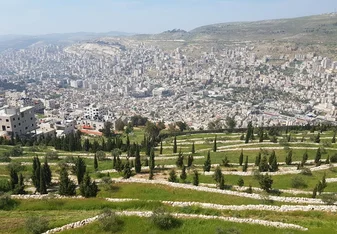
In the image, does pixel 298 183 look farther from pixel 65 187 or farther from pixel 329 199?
pixel 65 187

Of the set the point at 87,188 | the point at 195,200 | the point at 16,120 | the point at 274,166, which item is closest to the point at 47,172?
the point at 87,188

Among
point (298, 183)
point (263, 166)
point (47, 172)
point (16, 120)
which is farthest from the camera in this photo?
point (16, 120)

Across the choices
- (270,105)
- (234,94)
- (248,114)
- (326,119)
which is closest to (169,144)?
(248,114)

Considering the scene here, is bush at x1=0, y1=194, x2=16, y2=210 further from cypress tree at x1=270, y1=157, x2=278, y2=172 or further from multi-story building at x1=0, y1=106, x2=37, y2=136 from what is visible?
multi-story building at x1=0, y1=106, x2=37, y2=136

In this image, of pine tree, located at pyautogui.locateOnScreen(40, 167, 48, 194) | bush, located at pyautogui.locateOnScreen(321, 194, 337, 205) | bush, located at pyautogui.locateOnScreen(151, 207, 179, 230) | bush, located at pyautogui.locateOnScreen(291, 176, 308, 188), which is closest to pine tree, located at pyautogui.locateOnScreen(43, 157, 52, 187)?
pine tree, located at pyautogui.locateOnScreen(40, 167, 48, 194)

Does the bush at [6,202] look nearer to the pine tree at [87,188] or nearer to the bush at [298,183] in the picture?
the pine tree at [87,188]
